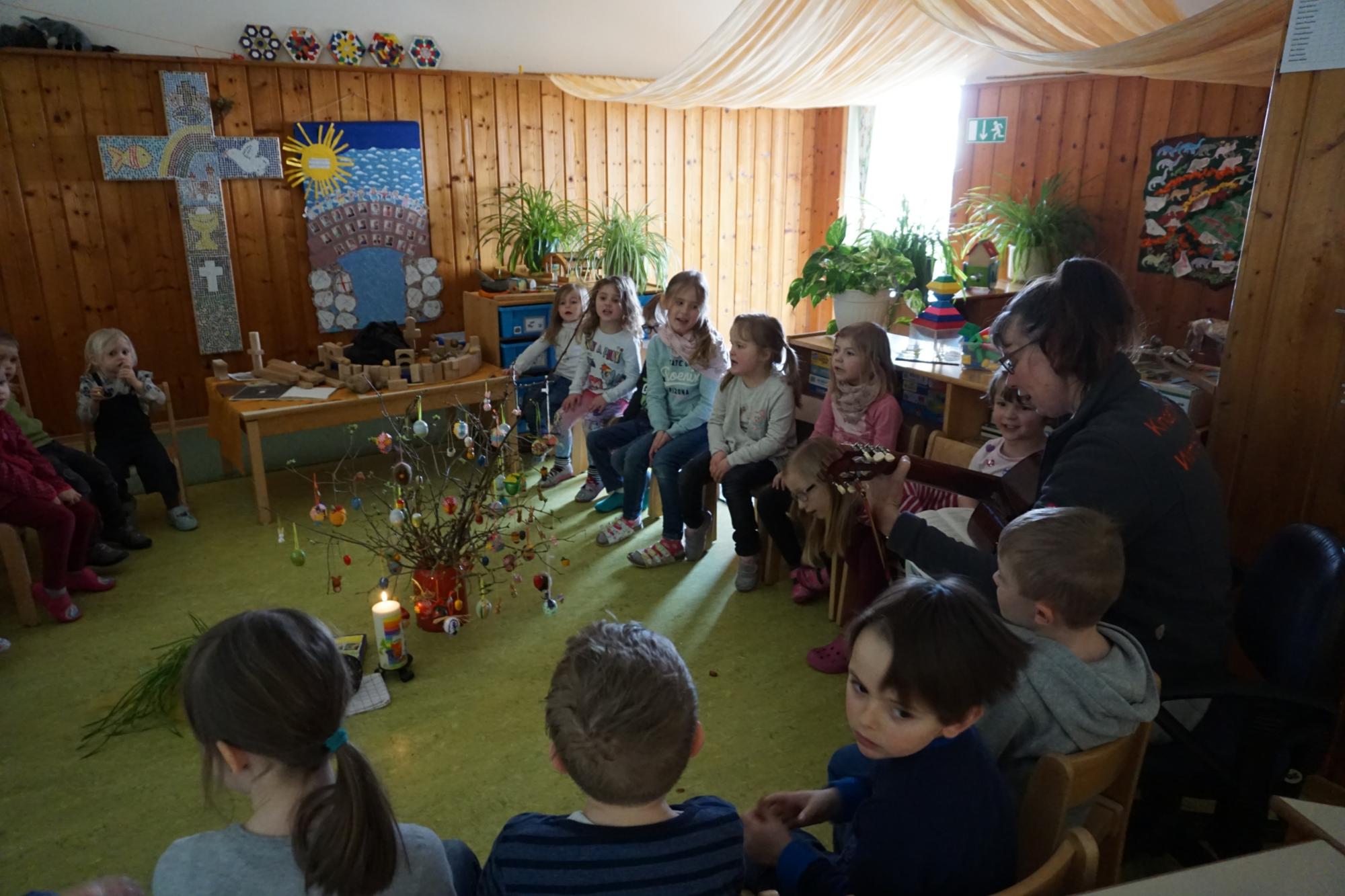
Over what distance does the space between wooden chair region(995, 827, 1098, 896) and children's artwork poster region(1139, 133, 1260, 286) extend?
138 inches

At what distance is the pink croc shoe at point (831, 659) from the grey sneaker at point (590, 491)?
1.56 metres

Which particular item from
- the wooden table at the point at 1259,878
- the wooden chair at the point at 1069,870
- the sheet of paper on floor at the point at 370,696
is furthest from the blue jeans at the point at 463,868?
the sheet of paper on floor at the point at 370,696

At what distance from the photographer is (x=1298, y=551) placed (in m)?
1.71

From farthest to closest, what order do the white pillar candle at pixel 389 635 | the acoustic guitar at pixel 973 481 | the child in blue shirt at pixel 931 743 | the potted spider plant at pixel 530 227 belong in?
1. the potted spider plant at pixel 530 227
2. the white pillar candle at pixel 389 635
3. the acoustic guitar at pixel 973 481
4. the child in blue shirt at pixel 931 743

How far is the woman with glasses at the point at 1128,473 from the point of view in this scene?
1.60 metres

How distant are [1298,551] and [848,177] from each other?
191 inches

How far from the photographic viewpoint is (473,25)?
481 cm

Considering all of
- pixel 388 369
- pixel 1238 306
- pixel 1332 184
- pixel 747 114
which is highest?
pixel 747 114

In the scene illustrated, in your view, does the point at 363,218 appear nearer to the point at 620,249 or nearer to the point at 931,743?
the point at 620,249

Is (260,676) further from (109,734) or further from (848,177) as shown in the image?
(848,177)

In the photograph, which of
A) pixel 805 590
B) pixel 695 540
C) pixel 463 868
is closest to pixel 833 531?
pixel 805 590

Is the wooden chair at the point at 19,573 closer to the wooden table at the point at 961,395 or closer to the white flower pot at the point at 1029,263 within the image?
the wooden table at the point at 961,395

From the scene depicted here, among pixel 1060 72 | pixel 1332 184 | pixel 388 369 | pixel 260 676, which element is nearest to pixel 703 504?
pixel 388 369

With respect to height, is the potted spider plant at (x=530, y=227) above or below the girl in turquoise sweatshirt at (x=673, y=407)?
above
